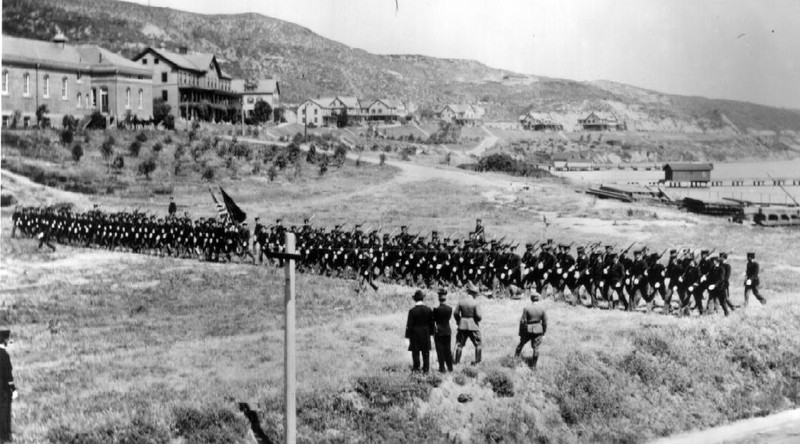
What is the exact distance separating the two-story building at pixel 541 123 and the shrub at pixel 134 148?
7453 millimetres

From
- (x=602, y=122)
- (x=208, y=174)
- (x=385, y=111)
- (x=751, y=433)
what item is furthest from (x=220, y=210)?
(x=602, y=122)

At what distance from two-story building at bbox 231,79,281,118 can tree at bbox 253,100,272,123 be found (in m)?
0.05

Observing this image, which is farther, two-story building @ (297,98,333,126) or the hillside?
two-story building @ (297,98,333,126)

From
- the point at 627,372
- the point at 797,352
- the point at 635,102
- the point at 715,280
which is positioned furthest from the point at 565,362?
the point at 635,102

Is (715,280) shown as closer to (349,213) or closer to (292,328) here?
(349,213)

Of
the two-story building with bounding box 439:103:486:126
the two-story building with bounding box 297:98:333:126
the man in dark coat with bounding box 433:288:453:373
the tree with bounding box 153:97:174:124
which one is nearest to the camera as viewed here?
the man in dark coat with bounding box 433:288:453:373

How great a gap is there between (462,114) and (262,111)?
156 inches

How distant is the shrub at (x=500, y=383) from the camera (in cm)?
1064

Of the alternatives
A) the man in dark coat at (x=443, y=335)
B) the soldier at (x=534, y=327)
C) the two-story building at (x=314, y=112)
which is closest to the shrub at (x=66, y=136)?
the two-story building at (x=314, y=112)

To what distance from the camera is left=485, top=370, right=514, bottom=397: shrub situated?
10.6 m

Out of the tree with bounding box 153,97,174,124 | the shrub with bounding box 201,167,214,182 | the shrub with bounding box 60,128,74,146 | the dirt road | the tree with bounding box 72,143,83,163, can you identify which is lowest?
the dirt road

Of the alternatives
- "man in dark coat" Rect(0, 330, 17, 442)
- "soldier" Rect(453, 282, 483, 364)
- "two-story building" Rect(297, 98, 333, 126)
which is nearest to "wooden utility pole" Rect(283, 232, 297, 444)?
"soldier" Rect(453, 282, 483, 364)

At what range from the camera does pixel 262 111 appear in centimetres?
1323

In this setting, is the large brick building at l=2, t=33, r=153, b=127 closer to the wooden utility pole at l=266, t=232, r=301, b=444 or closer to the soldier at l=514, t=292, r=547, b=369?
the wooden utility pole at l=266, t=232, r=301, b=444
